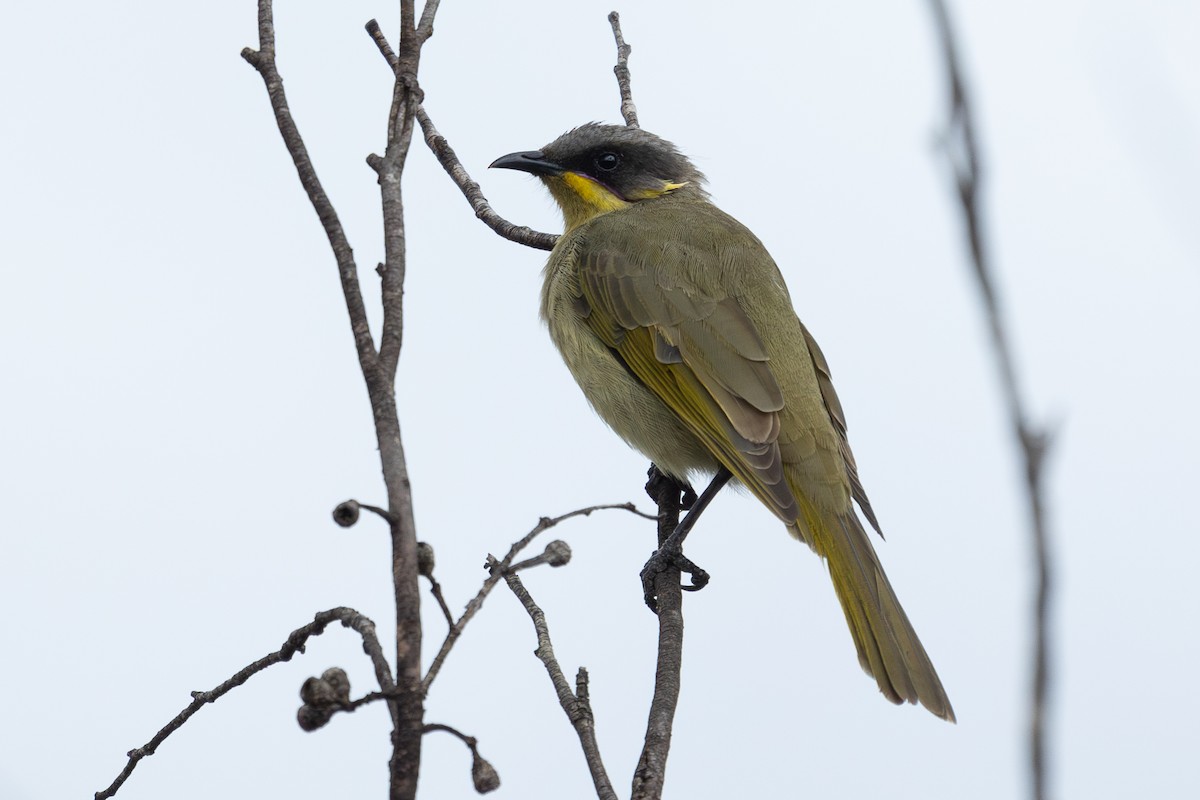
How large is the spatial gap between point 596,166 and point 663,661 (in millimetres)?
3297

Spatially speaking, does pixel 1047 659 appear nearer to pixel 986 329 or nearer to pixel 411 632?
pixel 986 329

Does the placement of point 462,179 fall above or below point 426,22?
above

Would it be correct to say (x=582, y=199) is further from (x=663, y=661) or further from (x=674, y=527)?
(x=663, y=661)

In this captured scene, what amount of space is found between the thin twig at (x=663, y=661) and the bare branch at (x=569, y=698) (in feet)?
0.46

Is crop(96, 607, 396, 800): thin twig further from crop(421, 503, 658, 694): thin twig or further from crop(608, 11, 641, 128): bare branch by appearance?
crop(608, 11, 641, 128): bare branch

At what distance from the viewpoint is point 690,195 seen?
6.64 meters

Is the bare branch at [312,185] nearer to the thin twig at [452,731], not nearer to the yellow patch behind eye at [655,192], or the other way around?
the thin twig at [452,731]

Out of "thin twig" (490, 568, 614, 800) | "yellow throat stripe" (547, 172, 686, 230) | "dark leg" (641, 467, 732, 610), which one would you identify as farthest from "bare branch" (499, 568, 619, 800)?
"yellow throat stripe" (547, 172, 686, 230)

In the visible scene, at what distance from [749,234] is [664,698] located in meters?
3.23

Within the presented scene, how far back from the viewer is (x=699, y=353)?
17.1ft

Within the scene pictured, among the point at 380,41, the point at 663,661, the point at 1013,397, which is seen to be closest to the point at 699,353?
the point at 663,661

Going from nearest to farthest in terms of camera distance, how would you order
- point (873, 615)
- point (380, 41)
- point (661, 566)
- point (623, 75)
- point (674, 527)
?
1. point (380, 41)
2. point (873, 615)
3. point (661, 566)
4. point (674, 527)
5. point (623, 75)

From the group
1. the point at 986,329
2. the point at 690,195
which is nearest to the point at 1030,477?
the point at 986,329

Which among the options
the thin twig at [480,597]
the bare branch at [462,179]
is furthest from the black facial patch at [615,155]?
the thin twig at [480,597]
